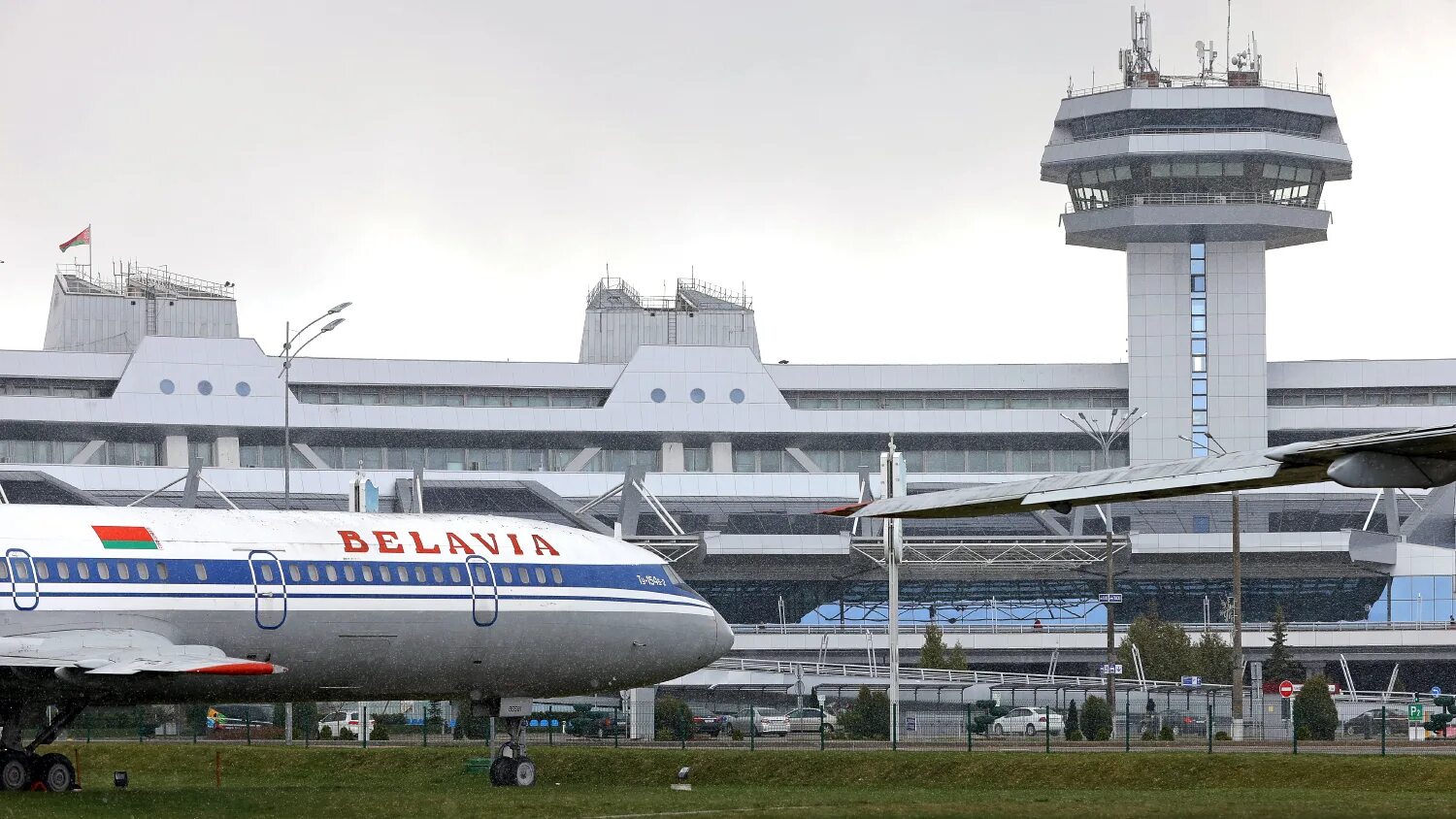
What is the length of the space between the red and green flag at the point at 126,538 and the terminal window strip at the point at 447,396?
338 ft

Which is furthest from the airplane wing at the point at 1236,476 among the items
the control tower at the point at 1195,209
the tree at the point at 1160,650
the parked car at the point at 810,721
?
the control tower at the point at 1195,209

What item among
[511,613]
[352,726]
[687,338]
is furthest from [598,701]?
[687,338]

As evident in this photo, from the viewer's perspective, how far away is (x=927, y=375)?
137 m

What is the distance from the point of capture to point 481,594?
1353 inches

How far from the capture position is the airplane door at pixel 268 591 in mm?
31469

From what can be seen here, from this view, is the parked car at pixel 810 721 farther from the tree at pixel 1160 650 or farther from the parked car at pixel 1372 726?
the tree at pixel 1160 650

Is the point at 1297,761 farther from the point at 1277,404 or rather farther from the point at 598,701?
the point at 1277,404

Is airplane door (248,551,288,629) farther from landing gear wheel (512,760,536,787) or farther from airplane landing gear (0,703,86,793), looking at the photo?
landing gear wheel (512,760,536,787)

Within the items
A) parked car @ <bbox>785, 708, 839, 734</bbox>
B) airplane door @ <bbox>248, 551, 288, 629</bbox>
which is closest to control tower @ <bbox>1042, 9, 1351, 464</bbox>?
parked car @ <bbox>785, 708, 839, 734</bbox>

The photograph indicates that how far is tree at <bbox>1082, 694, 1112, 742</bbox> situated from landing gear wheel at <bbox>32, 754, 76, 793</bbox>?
118 ft

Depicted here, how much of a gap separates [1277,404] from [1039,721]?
2839 inches

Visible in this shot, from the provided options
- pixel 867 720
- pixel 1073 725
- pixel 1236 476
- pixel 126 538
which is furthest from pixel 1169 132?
pixel 1236 476

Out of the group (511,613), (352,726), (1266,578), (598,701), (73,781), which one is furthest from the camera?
(1266,578)

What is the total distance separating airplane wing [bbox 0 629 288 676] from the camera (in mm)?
28656
